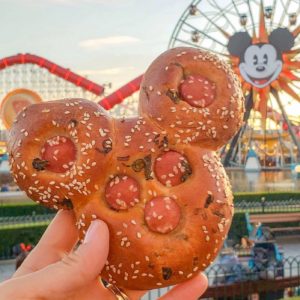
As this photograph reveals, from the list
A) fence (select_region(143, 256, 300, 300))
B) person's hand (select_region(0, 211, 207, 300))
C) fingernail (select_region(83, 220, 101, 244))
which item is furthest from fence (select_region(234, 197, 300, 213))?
fingernail (select_region(83, 220, 101, 244))

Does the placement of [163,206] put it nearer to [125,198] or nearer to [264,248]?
[125,198]

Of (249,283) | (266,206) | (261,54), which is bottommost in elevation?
(266,206)

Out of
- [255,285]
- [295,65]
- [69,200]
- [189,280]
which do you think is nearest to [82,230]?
[69,200]

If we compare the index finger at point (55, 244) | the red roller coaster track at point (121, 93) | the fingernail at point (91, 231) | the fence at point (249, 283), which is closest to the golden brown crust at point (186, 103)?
the fingernail at point (91, 231)

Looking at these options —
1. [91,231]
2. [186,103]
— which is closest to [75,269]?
[91,231]

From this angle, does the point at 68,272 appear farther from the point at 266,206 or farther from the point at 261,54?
the point at 261,54

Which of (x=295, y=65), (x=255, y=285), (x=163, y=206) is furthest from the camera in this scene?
(x=295, y=65)
